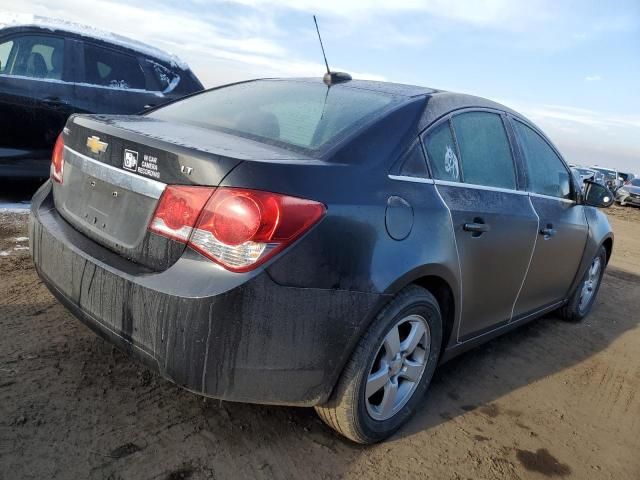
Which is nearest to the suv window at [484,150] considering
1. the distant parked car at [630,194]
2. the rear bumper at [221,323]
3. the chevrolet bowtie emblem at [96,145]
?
the rear bumper at [221,323]

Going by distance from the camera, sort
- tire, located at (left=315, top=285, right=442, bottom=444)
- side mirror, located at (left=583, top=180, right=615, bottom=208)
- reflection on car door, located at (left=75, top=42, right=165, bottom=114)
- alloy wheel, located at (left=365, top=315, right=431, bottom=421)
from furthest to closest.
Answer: reflection on car door, located at (left=75, top=42, right=165, bottom=114), side mirror, located at (left=583, top=180, right=615, bottom=208), alloy wheel, located at (left=365, top=315, right=431, bottom=421), tire, located at (left=315, top=285, right=442, bottom=444)

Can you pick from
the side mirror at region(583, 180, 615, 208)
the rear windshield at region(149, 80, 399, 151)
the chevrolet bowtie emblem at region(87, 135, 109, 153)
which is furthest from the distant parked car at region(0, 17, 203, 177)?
the side mirror at region(583, 180, 615, 208)

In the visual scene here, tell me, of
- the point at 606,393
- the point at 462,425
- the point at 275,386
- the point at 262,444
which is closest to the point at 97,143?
the point at 275,386

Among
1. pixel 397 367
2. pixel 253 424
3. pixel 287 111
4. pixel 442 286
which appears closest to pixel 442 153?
pixel 442 286

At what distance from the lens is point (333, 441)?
95.1 inches

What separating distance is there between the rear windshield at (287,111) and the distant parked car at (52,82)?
10.0ft

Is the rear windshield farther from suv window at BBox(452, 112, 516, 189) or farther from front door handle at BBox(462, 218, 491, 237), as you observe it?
front door handle at BBox(462, 218, 491, 237)

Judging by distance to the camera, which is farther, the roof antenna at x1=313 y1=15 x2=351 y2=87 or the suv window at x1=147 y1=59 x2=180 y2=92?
the suv window at x1=147 y1=59 x2=180 y2=92

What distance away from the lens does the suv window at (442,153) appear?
8.43 feet

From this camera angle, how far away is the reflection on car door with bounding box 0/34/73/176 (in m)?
5.22

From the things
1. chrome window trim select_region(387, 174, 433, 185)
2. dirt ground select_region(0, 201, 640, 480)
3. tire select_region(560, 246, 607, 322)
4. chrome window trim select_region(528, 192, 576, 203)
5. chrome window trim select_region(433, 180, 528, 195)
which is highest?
chrome window trim select_region(387, 174, 433, 185)

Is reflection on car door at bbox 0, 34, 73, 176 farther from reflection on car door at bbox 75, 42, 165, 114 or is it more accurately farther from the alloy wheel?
the alloy wheel

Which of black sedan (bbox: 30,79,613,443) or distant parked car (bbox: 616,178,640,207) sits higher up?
black sedan (bbox: 30,79,613,443)

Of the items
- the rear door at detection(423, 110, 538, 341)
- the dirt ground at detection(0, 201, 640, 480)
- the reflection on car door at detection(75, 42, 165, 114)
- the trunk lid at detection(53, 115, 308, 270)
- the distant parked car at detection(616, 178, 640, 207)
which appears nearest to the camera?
the trunk lid at detection(53, 115, 308, 270)
